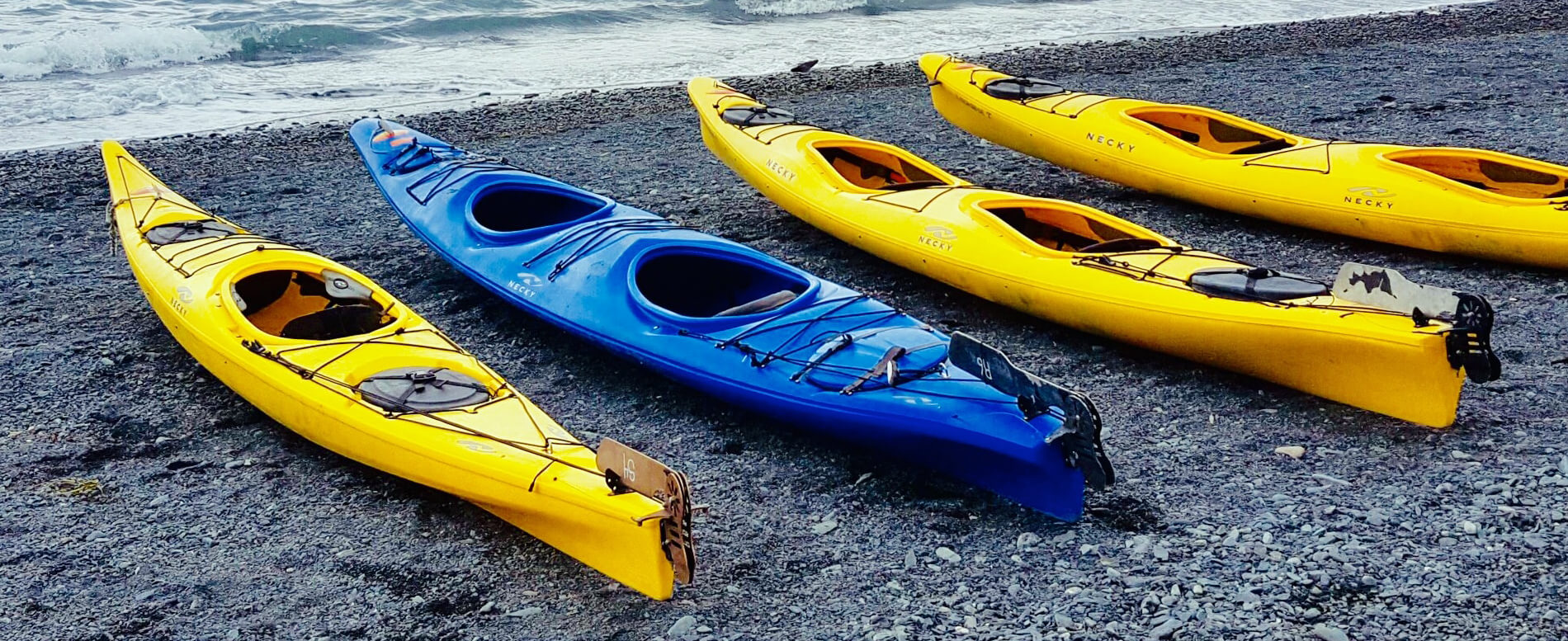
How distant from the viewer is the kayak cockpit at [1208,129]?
6.33m

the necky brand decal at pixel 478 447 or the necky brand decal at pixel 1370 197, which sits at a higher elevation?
the necky brand decal at pixel 1370 197

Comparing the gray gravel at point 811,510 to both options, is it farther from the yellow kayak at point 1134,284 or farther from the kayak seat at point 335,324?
the kayak seat at point 335,324

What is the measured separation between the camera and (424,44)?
43.0 feet

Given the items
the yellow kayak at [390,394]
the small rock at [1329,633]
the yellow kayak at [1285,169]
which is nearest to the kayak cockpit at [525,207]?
the yellow kayak at [390,394]

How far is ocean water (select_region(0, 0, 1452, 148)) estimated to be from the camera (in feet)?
34.3

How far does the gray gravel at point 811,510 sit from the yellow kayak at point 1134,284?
16 centimetres

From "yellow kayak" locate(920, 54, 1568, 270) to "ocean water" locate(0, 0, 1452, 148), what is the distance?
509 cm

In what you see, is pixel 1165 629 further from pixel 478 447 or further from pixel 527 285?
pixel 527 285

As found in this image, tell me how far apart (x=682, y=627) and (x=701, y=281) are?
203cm

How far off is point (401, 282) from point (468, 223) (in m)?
0.73

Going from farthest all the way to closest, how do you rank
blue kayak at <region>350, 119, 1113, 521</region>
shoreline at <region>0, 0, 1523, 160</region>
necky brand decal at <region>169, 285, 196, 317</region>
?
shoreline at <region>0, 0, 1523, 160</region>, necky brand decal at <region>169, 285, 196, 317</region>, blue kayak at <region>350, 119, 1113, 521</region>

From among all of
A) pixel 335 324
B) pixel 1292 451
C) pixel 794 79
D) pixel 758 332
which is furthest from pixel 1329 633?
pixel 794 79

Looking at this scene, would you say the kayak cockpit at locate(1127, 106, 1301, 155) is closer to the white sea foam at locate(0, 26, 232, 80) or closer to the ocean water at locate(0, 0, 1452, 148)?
the ocean water at locate(0, 0, 1452, 148)

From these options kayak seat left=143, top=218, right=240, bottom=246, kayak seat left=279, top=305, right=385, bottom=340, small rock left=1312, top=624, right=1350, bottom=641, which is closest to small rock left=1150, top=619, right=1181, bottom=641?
small rock left=1312, top=624, right=1350, bottom=641
